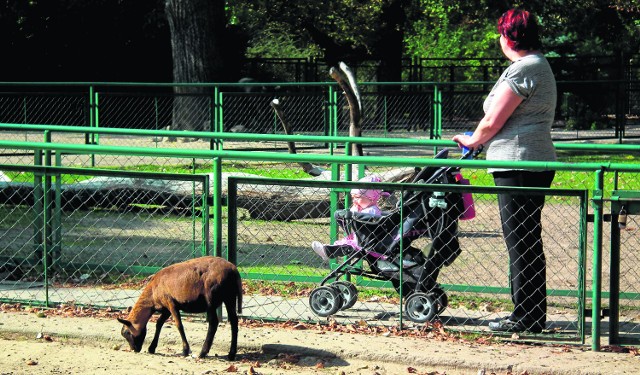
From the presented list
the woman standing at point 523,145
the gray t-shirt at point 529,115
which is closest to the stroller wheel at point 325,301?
the woman standing at point 523,145

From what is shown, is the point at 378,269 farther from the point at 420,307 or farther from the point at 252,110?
the point at 252,110

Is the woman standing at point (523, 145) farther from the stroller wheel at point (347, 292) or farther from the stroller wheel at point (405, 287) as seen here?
the stroller wheel at point (347, 292)

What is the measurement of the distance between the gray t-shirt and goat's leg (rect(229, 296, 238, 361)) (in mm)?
1906

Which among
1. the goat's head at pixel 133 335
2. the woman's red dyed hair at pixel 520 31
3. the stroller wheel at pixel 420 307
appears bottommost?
the goat's head at pixel 133 335

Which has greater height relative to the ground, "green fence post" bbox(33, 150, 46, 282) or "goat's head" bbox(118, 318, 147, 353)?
"green fence post" bbox(33, 150, 46, 282)

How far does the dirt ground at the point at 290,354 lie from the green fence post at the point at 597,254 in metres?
0.14

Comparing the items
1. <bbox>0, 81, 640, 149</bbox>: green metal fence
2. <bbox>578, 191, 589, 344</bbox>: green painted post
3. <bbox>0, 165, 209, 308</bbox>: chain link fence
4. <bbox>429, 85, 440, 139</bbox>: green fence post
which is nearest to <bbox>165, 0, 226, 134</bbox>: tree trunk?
<bbox>0, 81, 640, 149</bbox>: green metal fence

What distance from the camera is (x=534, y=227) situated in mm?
6734

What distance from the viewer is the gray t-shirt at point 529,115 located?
6.63 metres

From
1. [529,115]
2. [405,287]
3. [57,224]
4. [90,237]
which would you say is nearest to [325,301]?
[405,287]

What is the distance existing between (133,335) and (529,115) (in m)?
2.87

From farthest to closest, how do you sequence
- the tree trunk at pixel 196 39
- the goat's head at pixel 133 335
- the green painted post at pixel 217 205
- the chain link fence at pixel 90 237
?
1. the tree trunk at pixel 196 39
2. the chain link fence at pixel 90 237
3. the green painted post at pixel 217 205
4. the goat's head at pixel 133 335

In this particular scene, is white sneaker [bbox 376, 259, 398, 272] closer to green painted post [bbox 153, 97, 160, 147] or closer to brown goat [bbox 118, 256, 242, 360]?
brown goat [bbox 118, 256, 242, 360]

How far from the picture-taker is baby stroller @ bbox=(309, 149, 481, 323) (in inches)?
275
